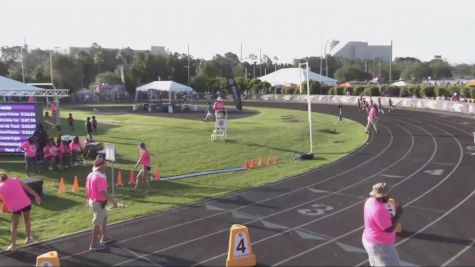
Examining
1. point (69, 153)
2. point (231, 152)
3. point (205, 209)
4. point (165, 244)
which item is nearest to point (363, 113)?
point (231, 152)

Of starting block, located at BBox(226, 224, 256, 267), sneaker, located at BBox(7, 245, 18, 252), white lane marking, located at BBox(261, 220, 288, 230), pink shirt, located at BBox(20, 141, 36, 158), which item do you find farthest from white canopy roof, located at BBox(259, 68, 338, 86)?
starting block, located at BBox(226, 224, 256, 267)

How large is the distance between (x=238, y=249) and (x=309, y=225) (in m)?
3.36

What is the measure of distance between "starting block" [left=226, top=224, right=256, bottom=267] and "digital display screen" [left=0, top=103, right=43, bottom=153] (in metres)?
14.9

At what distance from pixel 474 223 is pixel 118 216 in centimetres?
918

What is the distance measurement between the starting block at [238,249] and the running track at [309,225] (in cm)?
45

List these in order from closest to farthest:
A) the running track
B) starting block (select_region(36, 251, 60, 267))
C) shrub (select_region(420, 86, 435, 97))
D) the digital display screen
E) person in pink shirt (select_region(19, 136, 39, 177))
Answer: starting block (select_region(36, 251, 60, 267)), the running track, person in pink shirt (select_region(19, 136, 39, 177)), the digital display screen, shrub (select_region(420, 86, 435, 97))

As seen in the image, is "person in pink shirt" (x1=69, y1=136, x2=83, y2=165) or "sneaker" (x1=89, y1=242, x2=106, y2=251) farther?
"person in pink shirt" (x1=69, y1=136, x2=83, y2=165)

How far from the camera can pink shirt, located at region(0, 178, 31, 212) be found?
431 inches

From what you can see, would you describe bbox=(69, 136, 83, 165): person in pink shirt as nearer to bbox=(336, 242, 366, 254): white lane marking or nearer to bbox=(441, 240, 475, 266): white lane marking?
bbox=(336, 242, 366, 254): white lane marking

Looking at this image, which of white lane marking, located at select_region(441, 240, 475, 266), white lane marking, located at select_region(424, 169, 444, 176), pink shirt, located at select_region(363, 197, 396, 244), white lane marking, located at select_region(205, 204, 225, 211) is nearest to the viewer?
pink shirt, located at select_region(363, 197, 396, 244)

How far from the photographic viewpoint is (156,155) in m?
24.0

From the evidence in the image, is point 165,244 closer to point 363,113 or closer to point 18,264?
point 18,264

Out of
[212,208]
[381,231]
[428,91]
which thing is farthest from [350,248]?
[428,91]

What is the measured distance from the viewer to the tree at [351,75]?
130125 mm
